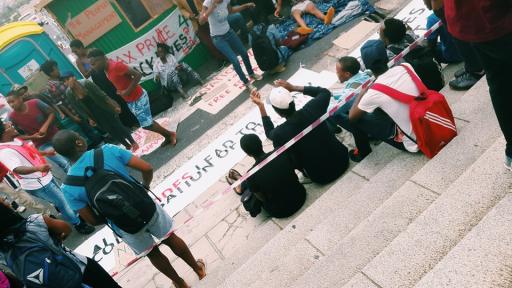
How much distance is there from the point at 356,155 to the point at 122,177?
2497 mm

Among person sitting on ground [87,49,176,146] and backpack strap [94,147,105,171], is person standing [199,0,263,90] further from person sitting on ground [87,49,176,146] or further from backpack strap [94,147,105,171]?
backpack strap [94,147,105,171]

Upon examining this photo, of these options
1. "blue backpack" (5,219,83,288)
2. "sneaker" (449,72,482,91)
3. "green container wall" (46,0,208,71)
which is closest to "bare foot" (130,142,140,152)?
"green container wall" (46,0,208,71)

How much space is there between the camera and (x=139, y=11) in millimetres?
8203

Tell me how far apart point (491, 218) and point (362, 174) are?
1.84 m

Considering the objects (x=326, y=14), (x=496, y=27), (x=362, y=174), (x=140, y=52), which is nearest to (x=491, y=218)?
(x=496, y=27)

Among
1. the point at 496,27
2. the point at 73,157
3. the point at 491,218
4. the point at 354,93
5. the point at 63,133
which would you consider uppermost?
the point at 63,133

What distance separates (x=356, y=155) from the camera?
168 inches

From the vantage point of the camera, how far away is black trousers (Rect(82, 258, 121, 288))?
3134 millimetres

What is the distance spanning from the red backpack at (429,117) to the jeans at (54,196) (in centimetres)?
487

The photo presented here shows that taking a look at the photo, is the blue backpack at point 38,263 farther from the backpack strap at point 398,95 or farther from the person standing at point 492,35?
the person standing at point 492,35

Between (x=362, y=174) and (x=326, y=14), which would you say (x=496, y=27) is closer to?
(x=362, y=174)

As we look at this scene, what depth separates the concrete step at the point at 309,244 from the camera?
10.00 feet

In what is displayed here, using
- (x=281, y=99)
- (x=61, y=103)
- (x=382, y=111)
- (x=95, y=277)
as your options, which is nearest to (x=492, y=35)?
(x=382, y=111)

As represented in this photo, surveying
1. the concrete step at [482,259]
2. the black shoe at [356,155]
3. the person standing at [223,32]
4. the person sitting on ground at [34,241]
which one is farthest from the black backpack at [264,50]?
the concrete step at [482,259]
